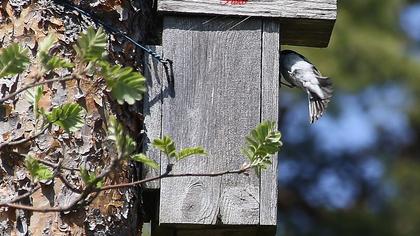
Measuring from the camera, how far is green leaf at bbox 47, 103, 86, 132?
227cm

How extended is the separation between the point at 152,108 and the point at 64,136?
31 cm

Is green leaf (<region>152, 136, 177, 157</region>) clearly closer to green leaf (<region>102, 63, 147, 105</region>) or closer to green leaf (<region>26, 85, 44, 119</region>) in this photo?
green leaf (<region>102, 63, 147, 105</region>)

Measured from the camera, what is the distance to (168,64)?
2.98 meters

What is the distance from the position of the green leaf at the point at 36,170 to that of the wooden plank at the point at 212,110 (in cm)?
62

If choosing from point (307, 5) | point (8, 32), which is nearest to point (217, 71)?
point (307, 5)

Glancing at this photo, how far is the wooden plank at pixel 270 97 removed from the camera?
2.91m

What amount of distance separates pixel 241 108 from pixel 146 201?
33 cm

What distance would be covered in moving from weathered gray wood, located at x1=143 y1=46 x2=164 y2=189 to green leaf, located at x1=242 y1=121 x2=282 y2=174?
63cm

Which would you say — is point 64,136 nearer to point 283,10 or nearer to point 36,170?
point 36,170

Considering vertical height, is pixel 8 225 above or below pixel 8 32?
below

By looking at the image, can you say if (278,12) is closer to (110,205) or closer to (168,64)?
(168,64)

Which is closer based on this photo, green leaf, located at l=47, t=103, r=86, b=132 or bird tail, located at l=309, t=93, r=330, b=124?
green leaf, located at l=47, t=103, r=86, b=132

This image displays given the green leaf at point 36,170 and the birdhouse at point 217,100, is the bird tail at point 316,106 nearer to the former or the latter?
the birdhouse at point 217,100

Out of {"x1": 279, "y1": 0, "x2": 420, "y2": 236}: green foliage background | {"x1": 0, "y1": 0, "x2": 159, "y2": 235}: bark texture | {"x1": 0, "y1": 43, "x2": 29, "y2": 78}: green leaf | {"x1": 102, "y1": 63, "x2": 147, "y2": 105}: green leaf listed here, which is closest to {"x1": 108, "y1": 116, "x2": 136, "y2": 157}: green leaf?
{"x1": 102, "y1": 63, "x2": 147, "y2": 105}: green leaf
